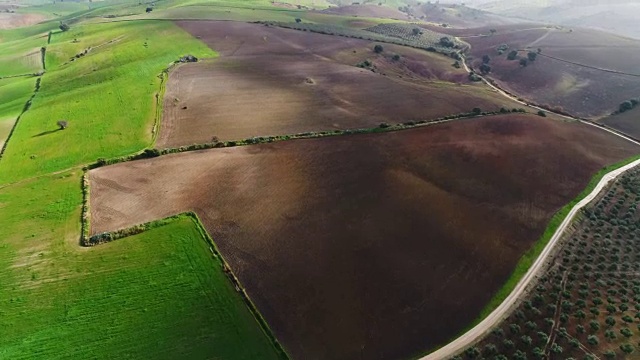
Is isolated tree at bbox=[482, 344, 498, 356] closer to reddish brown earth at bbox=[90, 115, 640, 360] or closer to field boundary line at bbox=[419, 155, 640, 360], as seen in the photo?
field boundary line at bbox=[419, 155, 640, 360]

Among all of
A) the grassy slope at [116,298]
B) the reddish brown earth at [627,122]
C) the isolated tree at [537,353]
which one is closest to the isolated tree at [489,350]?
the isolated tree at [537,353]

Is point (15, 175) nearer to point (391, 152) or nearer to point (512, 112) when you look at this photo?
point (391, 152)

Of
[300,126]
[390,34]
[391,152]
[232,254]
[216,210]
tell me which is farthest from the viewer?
[390,34]

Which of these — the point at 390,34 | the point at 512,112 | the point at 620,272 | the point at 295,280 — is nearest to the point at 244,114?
the point at 295,280

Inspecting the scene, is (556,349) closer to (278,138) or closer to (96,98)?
(278,138)

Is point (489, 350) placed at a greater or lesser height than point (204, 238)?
lesser

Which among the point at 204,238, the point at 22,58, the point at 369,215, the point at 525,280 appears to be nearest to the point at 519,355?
the point at 525,280

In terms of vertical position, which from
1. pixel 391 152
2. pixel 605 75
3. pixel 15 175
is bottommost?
pixel 15 175
